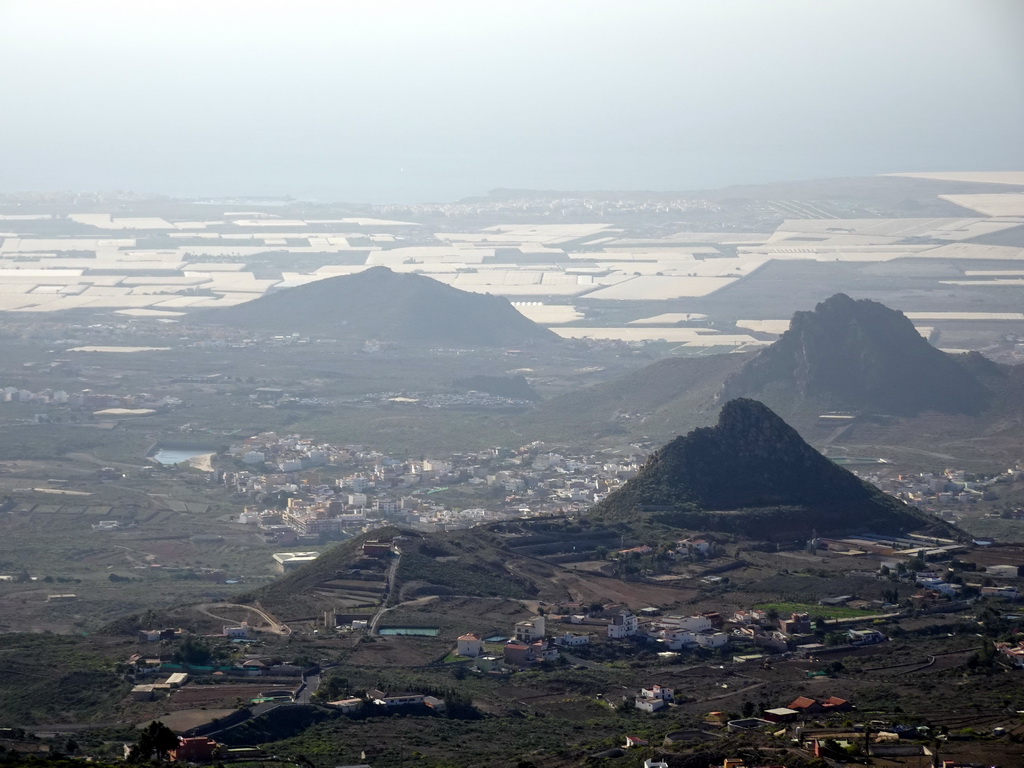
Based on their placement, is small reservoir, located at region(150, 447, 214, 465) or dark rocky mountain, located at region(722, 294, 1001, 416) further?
dark rocky mountain, located at region(722, 294, 1001, 416)

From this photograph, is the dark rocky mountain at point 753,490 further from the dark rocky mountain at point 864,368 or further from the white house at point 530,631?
the dark rocky mountain at point 864,368

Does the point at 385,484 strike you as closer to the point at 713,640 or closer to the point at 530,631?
the point at 530,631

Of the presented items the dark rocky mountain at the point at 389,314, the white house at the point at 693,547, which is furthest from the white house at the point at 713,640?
the dark rocky mountain at the point at 389,314

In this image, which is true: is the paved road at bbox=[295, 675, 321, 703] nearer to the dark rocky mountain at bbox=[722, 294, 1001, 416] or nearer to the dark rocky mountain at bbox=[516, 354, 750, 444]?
the dark rocky mountain at bbox=[516, 354, 750, 444]

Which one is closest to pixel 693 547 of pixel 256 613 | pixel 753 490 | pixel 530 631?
pixel 753 490

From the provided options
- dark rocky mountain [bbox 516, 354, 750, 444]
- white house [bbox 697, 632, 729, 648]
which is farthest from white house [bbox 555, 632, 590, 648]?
dark rocky mountain [bbox 516, 354, 750, 444]

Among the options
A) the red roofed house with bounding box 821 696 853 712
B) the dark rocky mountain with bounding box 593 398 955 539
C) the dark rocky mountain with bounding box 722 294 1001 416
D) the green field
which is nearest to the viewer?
the red roofed house with bounding box 821 696 853 712

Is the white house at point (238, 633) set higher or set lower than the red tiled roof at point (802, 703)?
lower
